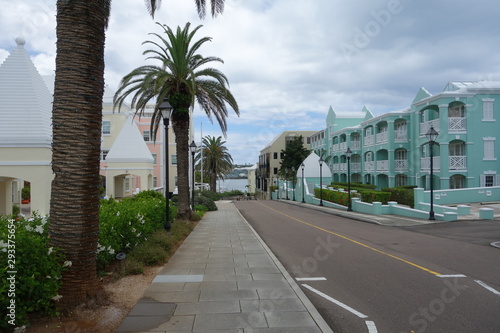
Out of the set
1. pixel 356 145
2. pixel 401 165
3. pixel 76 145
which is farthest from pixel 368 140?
pixel 76 145

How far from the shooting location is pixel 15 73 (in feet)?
48.5

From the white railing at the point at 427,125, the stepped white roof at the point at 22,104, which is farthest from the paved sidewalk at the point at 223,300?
the white railing at the point at 427,125

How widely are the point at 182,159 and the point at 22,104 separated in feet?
23.7

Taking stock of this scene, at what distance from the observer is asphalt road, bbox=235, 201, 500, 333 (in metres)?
5.65

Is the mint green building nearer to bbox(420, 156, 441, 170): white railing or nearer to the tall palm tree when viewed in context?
bbox(420, 156, 441, 170): white railing

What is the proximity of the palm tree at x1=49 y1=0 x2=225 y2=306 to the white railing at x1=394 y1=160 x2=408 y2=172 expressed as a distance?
35369 millimetres

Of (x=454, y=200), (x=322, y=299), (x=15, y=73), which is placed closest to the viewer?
(x=322, y=299)

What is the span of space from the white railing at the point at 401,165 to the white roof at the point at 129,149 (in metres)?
24.7

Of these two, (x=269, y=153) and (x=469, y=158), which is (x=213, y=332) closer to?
(x=469, y=158)

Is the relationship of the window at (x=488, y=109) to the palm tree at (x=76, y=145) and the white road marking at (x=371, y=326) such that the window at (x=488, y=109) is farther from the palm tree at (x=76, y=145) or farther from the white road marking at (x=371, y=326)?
the palm tree at (x=76, y=145)

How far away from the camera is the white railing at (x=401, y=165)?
119 feet

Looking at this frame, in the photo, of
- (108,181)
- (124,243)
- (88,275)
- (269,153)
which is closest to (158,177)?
(108,181)

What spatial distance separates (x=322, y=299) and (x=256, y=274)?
190 cm

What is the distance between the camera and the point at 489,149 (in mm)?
29734
